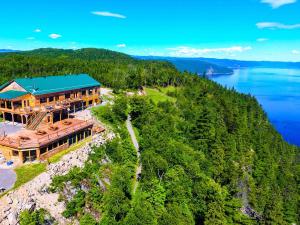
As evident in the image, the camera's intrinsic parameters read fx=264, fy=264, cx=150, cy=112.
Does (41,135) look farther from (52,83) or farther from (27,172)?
(52,83)

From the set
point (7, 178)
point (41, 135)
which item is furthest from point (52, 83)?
point (7, 178)

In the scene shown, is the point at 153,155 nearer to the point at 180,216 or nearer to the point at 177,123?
the point at 180,216

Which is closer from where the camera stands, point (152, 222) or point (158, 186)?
point (152, 222)

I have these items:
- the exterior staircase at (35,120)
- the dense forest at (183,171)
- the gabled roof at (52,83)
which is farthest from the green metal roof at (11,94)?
the dense forest at (183,171)

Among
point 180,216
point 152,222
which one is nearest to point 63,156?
point 152,222

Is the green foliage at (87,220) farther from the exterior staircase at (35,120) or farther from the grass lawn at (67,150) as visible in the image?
the exterior staircase at (35,120)

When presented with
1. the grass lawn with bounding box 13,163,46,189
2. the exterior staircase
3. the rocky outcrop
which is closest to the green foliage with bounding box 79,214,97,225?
the rocky outcrop

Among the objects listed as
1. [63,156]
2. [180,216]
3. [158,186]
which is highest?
[63,156]
